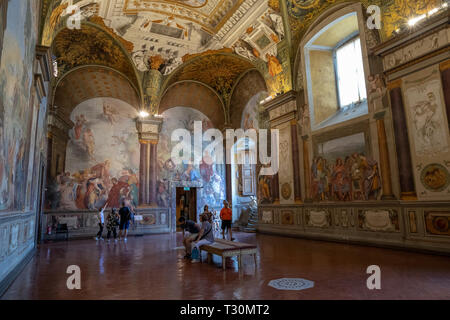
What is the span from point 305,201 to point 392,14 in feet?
22.5

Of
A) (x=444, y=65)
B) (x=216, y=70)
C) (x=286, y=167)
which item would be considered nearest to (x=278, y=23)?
(x=216, y=70)

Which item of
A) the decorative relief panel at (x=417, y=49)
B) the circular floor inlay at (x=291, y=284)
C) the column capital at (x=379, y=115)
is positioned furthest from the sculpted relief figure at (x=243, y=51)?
the circular floor inlay at (x=291, y=284)

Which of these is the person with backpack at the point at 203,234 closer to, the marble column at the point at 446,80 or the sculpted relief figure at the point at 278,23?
the marble column at the point at 446,80

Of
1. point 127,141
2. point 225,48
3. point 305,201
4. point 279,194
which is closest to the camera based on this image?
point 305,201

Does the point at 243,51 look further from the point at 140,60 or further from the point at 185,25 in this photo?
the point at 140,60

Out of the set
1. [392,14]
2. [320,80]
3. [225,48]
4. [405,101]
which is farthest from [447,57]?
[225,48]

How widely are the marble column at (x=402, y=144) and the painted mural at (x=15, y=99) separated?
9.11m

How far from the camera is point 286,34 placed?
39.3 ft

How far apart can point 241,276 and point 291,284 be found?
97 centimetres

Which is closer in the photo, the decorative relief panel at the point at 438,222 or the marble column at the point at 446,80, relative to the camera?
the decorative relief panel at the point at 438,222

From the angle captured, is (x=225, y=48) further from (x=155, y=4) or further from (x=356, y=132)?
(x=356, y=132)

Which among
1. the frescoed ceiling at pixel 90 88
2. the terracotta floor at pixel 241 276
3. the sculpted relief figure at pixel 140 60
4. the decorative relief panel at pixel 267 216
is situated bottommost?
the terracotta floor at pixel 241 276

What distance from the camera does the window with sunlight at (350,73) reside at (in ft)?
35.3

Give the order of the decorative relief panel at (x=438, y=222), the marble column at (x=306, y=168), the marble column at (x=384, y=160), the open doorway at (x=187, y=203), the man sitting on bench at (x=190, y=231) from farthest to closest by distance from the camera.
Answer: the open doorway at (x=187, y=203), the marble column at (x=306, y=168), the marble column at (x=384, y=160), the man sitting on bench at (x=190, y=231), the decorative relief panel at (x=438, y=222)
